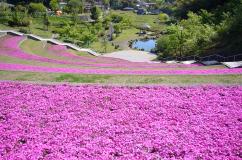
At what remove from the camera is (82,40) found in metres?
94.9

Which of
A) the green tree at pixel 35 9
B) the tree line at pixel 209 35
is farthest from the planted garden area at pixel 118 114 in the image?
the green tree at pixel 35 9

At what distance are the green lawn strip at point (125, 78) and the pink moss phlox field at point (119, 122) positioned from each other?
1.86 meters

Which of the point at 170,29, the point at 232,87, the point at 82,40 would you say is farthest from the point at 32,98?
the point at 82,40

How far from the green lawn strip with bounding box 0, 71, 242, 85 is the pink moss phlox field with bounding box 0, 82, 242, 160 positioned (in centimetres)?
186

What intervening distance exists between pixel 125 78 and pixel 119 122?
9.59 meters

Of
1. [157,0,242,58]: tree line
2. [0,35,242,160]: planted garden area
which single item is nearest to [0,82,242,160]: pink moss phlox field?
[0,35,242,160]: planted garden area

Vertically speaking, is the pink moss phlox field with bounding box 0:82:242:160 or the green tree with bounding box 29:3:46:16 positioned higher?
the green tree with bounding box 29:3:46:16

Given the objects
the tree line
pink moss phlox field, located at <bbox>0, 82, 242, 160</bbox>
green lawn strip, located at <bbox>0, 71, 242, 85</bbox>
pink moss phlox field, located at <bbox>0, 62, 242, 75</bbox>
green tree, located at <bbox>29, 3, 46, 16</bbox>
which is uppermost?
green tree, located at <bbox>29, 3, 46, 16</bbox>

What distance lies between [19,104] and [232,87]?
51.4 ft

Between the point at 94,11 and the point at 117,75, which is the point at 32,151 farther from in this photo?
the point at 94,11

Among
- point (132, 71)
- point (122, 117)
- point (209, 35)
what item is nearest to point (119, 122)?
point (122, 117)

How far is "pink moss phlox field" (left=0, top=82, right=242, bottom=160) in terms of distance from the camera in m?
15.9

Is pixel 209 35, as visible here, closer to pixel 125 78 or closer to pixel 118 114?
pixel 125 78

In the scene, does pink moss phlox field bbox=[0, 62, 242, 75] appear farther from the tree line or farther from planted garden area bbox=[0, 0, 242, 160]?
the tree line
